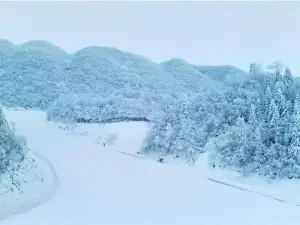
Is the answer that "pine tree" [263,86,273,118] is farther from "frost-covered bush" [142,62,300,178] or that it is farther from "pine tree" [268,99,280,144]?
"pine tree" [268,99,280,144]

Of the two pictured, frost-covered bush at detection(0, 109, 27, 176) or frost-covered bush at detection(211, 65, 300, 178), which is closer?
frost-covered bush at detection(0, 109, 27, 176)

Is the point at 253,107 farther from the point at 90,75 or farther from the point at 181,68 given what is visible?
the point at 181,68

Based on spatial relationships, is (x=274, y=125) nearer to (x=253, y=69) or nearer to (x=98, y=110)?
(x=253, y=69)

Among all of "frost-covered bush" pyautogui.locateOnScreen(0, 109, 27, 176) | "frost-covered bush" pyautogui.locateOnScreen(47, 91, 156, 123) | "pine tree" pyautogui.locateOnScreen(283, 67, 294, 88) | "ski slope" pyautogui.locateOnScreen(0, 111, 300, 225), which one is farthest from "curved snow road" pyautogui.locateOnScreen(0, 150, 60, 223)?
"frost-covered bush" pyautogui.locateOnScreen(47, 91, 156, 123)

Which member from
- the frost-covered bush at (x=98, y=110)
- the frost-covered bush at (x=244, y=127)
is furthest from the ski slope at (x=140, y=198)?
the frost-covered bush at (x=98, y=110)

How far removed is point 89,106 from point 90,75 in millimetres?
39534

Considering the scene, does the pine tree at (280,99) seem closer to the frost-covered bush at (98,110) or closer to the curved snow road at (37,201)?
the curved snow road at (37,201)

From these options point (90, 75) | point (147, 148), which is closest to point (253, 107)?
point (147, 148)

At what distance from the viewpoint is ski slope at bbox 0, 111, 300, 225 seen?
14.0m

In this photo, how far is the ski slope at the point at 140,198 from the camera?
550 inches

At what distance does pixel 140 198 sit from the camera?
56.3 ft

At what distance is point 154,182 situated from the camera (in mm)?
20906

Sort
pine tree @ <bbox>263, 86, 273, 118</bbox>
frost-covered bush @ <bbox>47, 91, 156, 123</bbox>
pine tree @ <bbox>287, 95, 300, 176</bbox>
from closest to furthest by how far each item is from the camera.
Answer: pine tree @ <bbox>287, 95, 300, 176</bbox>
pine tree @ <bbox>263, 86, 273, 118</bbox>
frost-covered bush @ <bbox>47, 91, 156, 123</bbox>

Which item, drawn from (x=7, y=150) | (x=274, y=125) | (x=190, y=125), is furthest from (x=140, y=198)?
(x=190, y=125)
